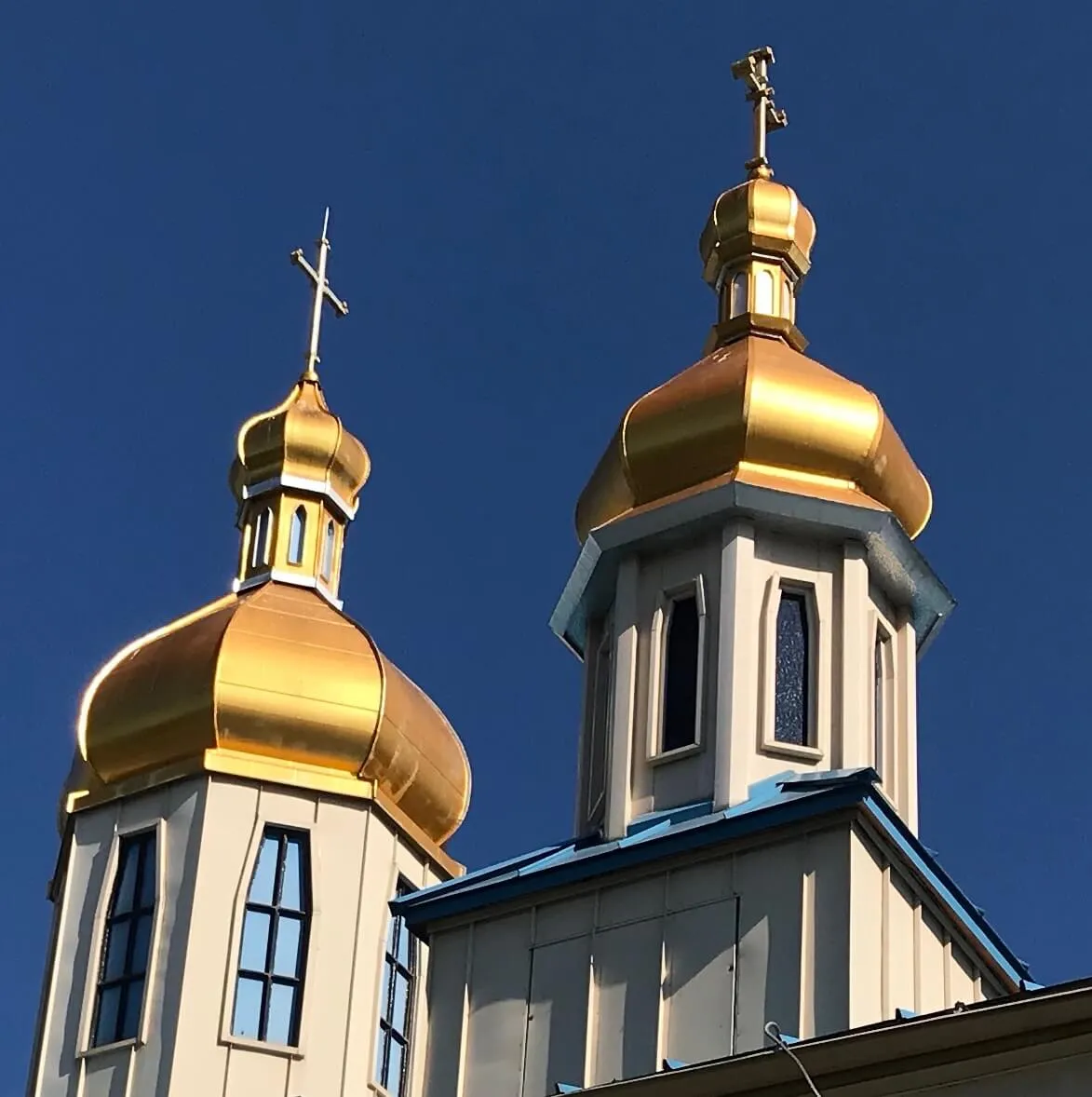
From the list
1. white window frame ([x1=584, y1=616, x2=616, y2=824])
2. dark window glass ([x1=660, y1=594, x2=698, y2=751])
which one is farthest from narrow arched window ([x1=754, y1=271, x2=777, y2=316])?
dark window glass ([x1=660, y1=594, x2=698, y2=751])

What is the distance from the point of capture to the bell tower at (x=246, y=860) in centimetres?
2259

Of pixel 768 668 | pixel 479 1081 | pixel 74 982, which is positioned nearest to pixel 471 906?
pixel 479 1081

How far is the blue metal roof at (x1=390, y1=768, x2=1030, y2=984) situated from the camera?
17219 millimetres

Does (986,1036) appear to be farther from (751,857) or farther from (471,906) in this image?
(471,906)

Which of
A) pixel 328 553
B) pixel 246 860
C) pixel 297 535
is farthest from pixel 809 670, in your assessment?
pixel 297 535

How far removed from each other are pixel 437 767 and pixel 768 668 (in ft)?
20.3

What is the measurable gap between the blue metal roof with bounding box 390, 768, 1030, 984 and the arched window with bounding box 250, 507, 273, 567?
7.68 m

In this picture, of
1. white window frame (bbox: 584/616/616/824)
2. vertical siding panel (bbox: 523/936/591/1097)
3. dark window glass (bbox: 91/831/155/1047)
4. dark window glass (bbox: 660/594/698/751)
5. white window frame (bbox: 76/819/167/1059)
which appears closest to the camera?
vertical siding panel (bbox: 523/936/591/1097)

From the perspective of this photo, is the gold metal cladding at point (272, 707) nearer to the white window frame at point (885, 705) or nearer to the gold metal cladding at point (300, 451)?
the gold metal cladding at point (300, 451)

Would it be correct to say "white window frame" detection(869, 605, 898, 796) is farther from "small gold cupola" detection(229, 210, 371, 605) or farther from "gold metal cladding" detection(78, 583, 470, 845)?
"small gold cupola" detection(229, 210, 371, 605)

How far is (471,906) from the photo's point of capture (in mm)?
18344

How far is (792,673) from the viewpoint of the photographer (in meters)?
19.0

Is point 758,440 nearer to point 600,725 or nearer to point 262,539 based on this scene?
point 600,725

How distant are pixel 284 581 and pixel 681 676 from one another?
7.07 metres
